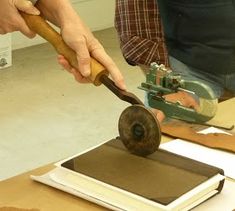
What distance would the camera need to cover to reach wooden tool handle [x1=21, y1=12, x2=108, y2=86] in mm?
980

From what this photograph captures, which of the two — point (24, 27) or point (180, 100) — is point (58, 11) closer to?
point (24, 27)

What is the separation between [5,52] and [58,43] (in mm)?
2586

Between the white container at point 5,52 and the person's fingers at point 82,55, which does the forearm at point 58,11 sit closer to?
the person's fingers at point 82,55

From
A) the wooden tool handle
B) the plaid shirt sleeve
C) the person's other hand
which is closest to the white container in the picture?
the plaid shirt sleeve

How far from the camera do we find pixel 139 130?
944mm

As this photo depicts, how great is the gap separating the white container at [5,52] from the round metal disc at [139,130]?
101 inches

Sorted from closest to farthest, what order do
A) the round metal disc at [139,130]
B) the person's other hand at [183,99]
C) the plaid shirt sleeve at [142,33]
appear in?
the round metal disc at [139,130] < the person's other hand at [183,99] < the plaid shirt sleeve at [142,33]

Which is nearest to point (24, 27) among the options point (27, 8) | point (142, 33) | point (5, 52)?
point (27, 8)

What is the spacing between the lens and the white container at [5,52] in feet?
11.3

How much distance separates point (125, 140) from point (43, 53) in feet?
9.61

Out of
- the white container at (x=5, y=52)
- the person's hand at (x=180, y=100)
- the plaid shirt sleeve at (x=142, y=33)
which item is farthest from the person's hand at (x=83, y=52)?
the white container at (x=5, y=52)

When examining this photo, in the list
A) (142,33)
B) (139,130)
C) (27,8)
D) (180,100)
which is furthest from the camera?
(142,33)

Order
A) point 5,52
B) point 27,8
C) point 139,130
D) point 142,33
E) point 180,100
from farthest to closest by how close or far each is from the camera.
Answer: point 5,52, point 142,33, point 180,100, point 27,8, point 139,130

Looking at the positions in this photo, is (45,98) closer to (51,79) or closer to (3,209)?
(51,79)
